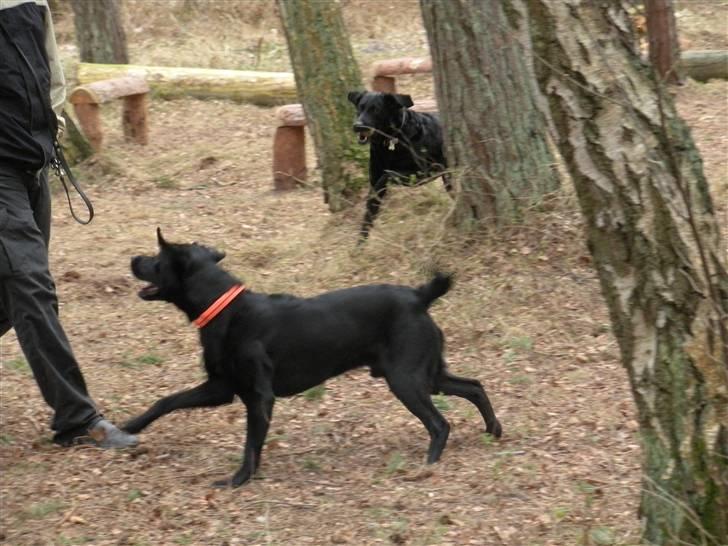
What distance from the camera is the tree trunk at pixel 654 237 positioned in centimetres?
408

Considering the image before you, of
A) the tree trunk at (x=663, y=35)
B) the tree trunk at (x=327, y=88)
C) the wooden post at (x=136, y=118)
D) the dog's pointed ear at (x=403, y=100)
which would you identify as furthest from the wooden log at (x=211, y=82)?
the dog's pointed ear at (x=403, y=100)

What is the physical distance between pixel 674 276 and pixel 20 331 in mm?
3191

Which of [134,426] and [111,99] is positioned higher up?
[111,99]

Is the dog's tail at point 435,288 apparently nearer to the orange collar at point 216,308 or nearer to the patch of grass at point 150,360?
the orange collar at point 216,308

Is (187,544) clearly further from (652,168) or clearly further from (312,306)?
(652,168)

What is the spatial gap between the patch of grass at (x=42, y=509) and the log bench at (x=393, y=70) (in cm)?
936

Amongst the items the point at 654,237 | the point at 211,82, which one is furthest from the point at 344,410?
the point at 211,82

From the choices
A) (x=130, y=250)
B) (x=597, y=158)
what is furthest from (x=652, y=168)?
(x=130, y=250)

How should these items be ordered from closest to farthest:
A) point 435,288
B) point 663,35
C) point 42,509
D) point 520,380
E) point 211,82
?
point 42,509
point 435,288
point 520,380
point 663,35
point 211,82

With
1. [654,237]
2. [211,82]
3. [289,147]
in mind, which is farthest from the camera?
[211,82]

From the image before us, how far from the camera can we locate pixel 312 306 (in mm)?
5766

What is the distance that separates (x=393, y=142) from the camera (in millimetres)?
8867

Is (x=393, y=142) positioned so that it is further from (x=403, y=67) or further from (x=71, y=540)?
(x=403, y=67)

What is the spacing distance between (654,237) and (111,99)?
10417 mm
